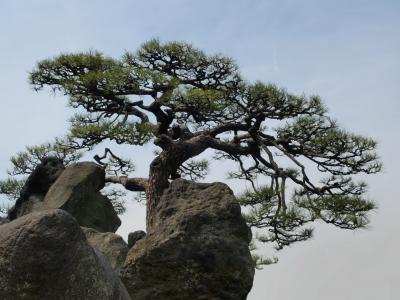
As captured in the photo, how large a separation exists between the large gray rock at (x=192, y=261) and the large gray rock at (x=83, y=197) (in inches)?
191

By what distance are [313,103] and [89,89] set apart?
522cm

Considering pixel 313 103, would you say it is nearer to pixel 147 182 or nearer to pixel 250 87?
pixel 250 87

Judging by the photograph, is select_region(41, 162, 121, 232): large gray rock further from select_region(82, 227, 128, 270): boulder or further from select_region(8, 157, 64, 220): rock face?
select_region(82, 227, 128, 270): boulder

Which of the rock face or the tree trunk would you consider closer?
the tree trunk

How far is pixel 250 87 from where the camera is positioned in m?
13.0

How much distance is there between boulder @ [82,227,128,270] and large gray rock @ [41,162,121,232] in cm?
277

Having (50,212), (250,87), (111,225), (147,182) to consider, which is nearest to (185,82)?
(250,87)

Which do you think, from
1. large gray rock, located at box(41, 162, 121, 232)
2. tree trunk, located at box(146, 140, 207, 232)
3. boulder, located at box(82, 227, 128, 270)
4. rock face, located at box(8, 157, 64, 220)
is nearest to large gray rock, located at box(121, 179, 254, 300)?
boulder, located at box(82, 227, 128, 270)

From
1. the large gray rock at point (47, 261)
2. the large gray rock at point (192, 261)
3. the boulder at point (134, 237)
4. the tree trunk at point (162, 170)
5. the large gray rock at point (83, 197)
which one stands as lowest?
the large gray rock at point (47, 261)

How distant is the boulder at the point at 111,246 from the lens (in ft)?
26.5

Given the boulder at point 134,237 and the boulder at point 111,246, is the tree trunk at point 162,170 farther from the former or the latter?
the boulder at point 111,246

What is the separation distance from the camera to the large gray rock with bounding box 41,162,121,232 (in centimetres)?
1117

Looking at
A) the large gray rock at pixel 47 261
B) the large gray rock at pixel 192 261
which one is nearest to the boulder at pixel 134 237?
the large gray rock at pixel 192 261

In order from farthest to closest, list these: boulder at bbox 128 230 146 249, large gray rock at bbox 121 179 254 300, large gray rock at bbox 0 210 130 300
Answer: boulder at bbox 128 230 146 249 < large gray rock at bbox 121 179 254 300 < large gray rock at bbox 0 210 130 300
